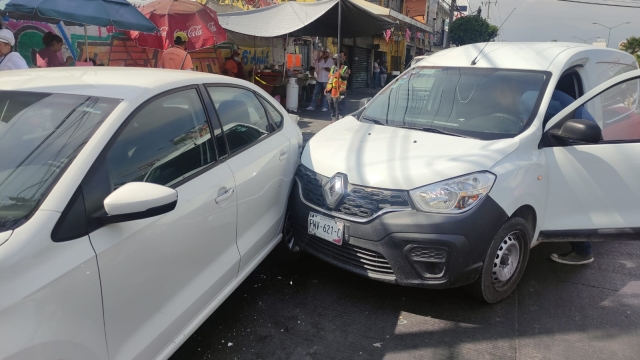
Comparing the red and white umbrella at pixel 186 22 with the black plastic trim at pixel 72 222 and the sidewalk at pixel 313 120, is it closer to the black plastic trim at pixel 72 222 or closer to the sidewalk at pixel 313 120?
the sidewalk at pixel 313 120

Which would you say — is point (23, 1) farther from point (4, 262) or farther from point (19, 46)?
point (4, 262)

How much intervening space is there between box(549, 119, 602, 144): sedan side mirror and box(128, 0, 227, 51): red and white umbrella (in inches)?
254

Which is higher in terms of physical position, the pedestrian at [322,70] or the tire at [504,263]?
the pedestrian at [322,70]

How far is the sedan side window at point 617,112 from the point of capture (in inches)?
138

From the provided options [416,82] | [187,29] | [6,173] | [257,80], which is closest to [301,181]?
[416,82]

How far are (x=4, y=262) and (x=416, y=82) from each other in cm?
356

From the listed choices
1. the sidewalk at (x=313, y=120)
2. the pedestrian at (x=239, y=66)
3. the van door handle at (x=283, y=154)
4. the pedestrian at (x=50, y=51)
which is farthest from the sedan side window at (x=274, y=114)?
the pedestrian at (x=239, y=66)

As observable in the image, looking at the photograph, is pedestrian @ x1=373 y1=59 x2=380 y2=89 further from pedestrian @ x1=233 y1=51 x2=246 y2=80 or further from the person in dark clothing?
the person in dark clothing

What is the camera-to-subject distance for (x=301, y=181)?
3377 millimetres

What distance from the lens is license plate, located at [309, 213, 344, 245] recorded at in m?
3.02

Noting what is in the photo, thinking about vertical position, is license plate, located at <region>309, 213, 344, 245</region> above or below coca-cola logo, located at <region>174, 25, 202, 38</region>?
→ below

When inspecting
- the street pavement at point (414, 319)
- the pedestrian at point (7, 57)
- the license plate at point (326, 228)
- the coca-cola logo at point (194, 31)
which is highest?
the coca-cola logo at point (194, 31)

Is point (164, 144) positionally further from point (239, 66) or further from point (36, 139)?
point (239, 66)

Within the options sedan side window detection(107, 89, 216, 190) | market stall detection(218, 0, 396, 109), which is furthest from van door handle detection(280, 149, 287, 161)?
market stall detection(218, 0, 396, 109)
